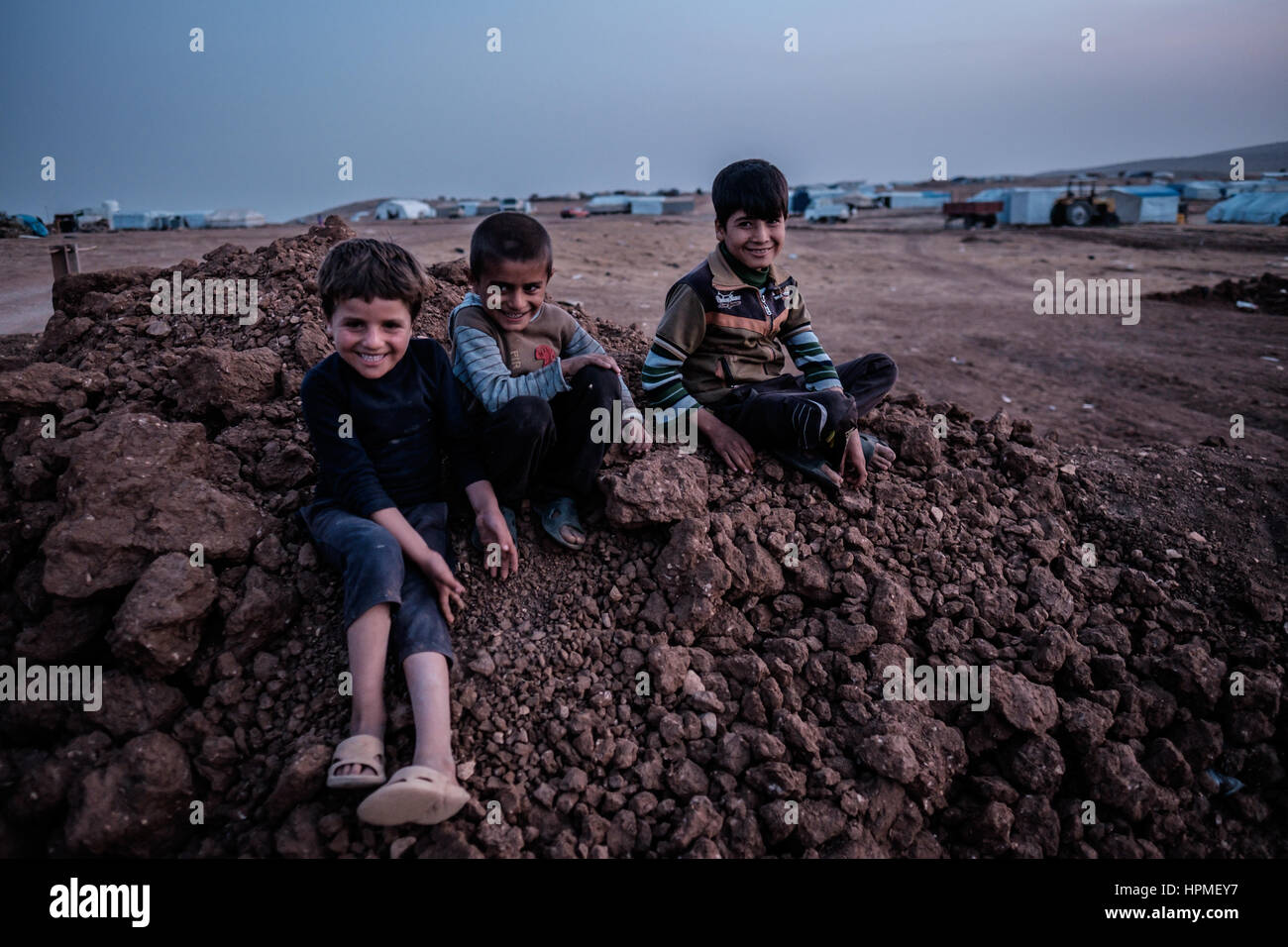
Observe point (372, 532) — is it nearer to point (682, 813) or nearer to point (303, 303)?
point (682, 813)

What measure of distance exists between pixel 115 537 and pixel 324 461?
66 centimetres

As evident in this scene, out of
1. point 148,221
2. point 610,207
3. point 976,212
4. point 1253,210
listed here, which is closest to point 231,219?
point 148,221

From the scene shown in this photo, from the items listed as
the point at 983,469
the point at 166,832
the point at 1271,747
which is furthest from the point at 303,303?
the point at 1271,747

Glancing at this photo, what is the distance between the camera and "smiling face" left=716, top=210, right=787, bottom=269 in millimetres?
3031

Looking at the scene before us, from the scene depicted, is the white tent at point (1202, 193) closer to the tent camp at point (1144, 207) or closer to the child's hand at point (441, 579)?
the tent camp at point (1144, 207)

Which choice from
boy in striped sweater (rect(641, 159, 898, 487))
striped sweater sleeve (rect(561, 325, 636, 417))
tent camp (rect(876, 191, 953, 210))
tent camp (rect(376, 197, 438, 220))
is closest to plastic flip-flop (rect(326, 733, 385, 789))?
striped sweater sleeve (rect(561, 325, 636, 417))

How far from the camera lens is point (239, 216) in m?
32.9

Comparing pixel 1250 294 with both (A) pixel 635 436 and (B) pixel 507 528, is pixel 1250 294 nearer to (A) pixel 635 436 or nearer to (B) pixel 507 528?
(A) pixel 635 436

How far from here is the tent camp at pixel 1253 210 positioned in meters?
25.8

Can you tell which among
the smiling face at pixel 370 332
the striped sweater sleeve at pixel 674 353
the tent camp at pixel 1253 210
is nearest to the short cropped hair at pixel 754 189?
the striped sweater sleeve at pixel 674 353

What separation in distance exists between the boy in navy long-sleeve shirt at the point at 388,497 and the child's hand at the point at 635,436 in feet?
1.89

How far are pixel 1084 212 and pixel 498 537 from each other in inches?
1239

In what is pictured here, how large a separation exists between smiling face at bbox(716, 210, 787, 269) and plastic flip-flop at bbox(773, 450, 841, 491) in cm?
82

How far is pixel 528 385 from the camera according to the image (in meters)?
2.69
